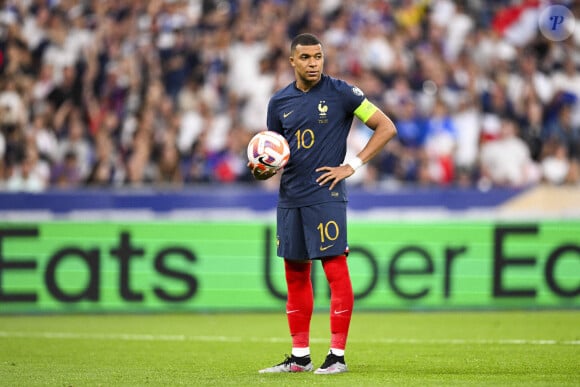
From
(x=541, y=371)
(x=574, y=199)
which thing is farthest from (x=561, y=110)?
(x=541, y=371)

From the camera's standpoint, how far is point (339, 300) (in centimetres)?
780

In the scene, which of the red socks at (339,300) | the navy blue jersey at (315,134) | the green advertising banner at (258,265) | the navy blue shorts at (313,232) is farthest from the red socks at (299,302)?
the green advertising banner at (258,265)

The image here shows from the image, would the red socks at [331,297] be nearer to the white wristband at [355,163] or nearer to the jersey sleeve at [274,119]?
the white wristband at [355,163]

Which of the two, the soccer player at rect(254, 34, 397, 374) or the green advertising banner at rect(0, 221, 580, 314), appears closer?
the soccer player at rect(254, 34, 397, 374)

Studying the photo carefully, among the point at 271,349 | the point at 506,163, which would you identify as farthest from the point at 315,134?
the point at 506,163

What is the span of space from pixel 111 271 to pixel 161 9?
224 inches

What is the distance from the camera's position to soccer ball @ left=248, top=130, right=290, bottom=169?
770 centimetres

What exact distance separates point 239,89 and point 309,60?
31.3 feet

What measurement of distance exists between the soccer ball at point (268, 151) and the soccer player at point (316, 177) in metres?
0.09

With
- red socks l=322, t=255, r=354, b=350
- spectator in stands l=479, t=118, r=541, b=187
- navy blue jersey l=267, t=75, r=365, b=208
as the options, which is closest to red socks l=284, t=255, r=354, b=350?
red socks l=322, t=255, r=354, b=350

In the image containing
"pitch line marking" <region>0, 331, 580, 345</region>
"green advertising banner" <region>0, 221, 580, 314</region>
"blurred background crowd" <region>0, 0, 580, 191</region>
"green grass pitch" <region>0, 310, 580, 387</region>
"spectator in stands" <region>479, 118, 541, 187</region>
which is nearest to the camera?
"green grass pitch" <region>0, 310, 580, 387</region>

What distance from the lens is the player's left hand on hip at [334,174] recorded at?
7.79m

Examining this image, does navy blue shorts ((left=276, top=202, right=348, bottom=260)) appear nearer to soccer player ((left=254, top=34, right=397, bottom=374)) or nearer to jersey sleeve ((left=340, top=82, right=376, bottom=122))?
soccer player ((left=254, top=34, right=397, bottom=374))

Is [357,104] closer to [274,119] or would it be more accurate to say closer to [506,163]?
[274,119]
